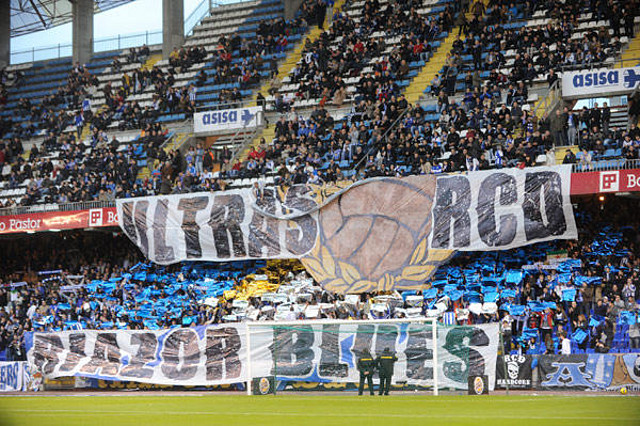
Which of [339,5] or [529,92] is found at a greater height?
[339,5]

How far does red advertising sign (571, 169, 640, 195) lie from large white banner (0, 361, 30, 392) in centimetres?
1727

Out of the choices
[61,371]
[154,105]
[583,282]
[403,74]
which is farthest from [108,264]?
[583,282]

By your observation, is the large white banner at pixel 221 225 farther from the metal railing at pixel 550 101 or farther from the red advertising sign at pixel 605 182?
the metal railing at pixel 550 101

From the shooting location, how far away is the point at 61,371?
26.0 metres

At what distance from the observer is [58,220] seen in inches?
1225

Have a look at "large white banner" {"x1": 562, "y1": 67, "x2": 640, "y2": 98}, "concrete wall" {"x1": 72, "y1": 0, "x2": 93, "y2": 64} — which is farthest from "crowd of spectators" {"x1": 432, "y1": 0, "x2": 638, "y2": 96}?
"concrete wall" {"x1": 72, "y1": 0, "x2": 93, "y2": 64}

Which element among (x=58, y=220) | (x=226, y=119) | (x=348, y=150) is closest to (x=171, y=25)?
(x=226, y=119)

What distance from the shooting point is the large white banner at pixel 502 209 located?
953 inches

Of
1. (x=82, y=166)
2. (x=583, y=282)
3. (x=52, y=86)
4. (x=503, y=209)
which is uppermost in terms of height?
(x=52, y=86)

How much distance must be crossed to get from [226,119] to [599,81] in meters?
14.6

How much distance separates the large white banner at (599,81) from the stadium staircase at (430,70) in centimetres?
544

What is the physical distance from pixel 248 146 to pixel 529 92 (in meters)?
11.0

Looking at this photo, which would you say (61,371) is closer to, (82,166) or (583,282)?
(82,166)

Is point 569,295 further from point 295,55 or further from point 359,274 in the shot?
point 295,55
